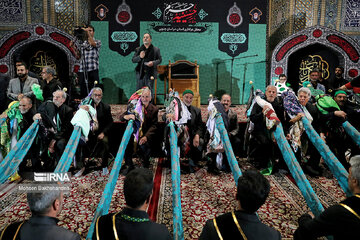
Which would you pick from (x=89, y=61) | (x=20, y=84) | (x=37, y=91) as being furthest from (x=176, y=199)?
(x=89, y=61)

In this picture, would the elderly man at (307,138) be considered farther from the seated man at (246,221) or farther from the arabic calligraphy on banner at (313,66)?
the arabic calligraphy on banner at (313,66)

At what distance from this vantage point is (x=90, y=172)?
11.9ft

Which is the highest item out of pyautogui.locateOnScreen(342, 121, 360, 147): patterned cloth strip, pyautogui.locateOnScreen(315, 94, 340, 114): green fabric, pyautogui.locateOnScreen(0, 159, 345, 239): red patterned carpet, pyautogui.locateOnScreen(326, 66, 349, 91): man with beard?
pyautogui.locateOnScreen(326, 66, 349, 91): man with beard

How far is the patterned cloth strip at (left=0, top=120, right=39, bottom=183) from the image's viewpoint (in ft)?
9.21

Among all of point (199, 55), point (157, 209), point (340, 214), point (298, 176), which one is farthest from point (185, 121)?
point (199, 55)

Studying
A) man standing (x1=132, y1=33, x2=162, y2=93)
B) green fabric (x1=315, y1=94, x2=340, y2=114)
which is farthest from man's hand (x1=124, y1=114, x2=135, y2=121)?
green fabric (x1=315, y1=94, x2=340, y2=114)

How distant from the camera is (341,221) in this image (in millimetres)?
1337

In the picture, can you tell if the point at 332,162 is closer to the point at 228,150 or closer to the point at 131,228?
the point at 228,150

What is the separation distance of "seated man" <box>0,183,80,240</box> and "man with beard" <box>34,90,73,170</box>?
7.57 feet

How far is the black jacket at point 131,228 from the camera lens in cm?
120

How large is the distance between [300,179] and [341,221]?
1.25m

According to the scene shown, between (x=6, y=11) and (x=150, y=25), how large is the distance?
3.64 metres

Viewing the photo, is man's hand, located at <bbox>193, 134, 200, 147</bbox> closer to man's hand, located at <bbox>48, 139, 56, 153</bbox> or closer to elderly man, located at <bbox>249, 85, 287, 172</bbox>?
elderly man, located at <bbox>249, 85, 287, 172</bbox>

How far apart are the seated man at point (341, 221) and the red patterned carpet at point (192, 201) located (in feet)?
2.82
